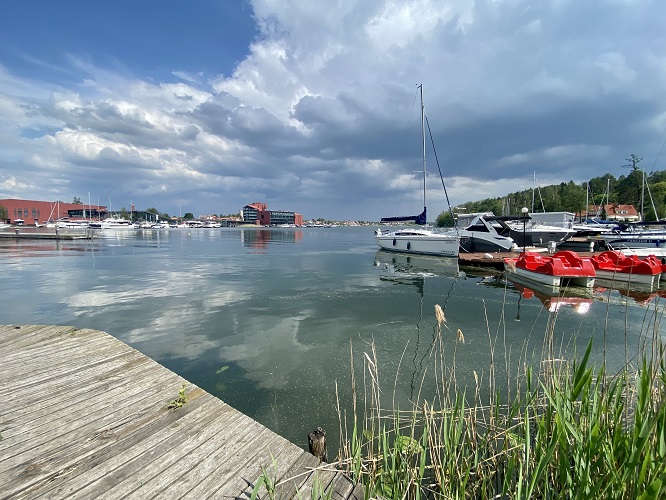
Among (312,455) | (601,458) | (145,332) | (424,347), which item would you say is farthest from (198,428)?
(145,332)

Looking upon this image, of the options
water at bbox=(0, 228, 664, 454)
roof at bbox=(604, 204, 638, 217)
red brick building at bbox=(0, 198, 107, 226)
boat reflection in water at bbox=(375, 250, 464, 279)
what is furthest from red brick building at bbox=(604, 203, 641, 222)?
red brick building at bbox=(0, 198, 107, 226)

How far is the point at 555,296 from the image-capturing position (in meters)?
13.6

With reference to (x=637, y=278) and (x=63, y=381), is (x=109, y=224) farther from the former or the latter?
(x=637, y=278)

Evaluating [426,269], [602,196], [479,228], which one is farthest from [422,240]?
[602,196]

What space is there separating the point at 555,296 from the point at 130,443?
16.0 m

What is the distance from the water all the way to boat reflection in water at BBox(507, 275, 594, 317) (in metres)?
0.11

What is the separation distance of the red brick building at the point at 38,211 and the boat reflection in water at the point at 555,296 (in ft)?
474

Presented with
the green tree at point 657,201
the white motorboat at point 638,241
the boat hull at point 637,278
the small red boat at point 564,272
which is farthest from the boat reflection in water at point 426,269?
the green tree at point 657,201

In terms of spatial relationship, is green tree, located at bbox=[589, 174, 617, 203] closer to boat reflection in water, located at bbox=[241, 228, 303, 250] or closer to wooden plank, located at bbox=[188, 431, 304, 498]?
boat reflection in water, located at bbox=[241, 228, 303, 250]

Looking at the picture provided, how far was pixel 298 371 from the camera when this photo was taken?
6.65 metres

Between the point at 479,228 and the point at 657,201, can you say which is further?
the point at 657,201

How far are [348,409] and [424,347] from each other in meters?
3.45

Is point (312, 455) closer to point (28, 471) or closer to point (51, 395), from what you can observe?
point (28, 471)

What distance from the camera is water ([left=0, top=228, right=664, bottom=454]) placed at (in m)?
5.87
